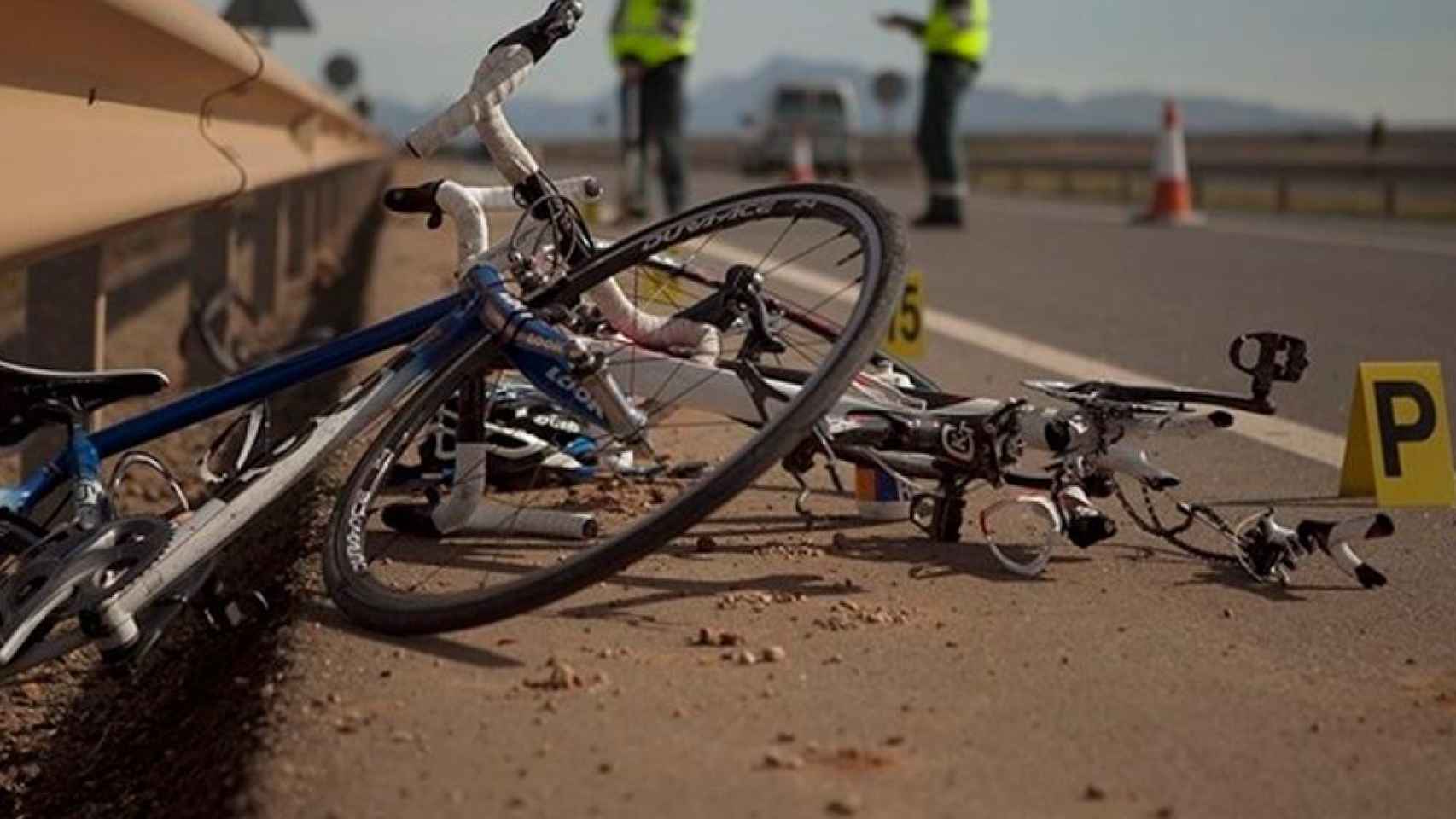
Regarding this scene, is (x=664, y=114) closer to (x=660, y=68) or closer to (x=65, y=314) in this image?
(x=660, y=68)

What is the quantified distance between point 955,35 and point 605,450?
1354cm

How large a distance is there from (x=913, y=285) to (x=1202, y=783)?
12.4 ft

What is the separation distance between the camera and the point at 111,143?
5.08 meters

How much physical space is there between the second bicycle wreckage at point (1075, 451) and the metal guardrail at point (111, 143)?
140 cm

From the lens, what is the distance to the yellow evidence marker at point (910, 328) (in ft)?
21.1

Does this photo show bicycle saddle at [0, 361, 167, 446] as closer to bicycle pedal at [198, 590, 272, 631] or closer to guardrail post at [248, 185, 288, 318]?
bicycle pedal at [198, 590, 272, 631]

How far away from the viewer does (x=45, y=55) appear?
453cm

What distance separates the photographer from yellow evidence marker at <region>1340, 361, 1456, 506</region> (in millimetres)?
4703

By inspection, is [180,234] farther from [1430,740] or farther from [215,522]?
[1430,740]

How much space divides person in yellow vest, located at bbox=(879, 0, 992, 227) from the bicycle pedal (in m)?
13.6

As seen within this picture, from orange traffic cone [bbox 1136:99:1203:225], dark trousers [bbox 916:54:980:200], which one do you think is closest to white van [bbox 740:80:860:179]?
orange traffic cone [bbox 1136:99:1203:225]

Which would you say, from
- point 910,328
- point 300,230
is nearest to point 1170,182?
point 300,230

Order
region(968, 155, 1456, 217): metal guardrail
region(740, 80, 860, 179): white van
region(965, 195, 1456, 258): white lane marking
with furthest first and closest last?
region(740, 80, 860, 179): white van, region(968, 155, 1456, 217): metal guardrail, region(965, 195, 1456, 258): white lane marking

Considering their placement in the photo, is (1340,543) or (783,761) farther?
(1340,543)
